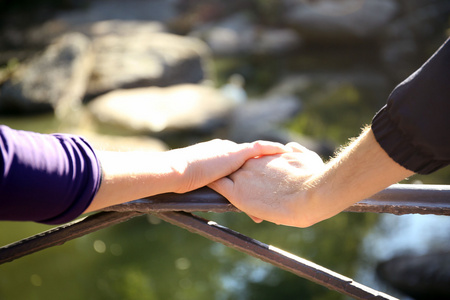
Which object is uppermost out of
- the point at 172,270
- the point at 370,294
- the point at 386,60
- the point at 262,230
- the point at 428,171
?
the point at 386,60

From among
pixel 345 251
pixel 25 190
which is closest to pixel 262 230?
pixel 345 251

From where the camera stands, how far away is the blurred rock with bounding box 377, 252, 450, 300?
261 cm

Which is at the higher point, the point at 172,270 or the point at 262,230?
the point at 262,230

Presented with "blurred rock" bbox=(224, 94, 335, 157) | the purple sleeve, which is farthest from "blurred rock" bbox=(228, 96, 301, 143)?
the purple sleeve

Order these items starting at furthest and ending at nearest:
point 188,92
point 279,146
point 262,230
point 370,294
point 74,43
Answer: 1. point 74,43
2. point 188,92
3. point 262,230
4. point 279,146
5. point 370,294

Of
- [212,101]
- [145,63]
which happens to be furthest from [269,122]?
[145,63]

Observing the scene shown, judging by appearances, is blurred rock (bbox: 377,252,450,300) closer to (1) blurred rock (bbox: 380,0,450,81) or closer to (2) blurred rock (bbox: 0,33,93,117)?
(2) blurred rock (bbox: 0,33,93,117)

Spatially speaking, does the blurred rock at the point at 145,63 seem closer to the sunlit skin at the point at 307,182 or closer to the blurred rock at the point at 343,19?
the blurred rock at the point at 343,19

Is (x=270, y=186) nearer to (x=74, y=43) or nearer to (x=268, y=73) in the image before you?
(x=74, y=43)

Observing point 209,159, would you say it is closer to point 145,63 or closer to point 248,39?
point 145,63

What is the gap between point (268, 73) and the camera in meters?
7.24

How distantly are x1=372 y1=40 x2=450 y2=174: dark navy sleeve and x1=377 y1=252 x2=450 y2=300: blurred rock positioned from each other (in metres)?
2.04

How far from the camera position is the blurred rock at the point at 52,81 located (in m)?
5.12

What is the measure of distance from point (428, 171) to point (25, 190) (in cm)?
65
